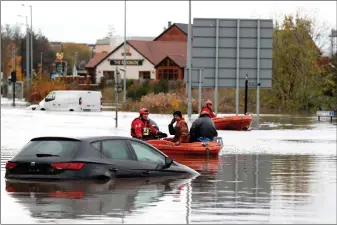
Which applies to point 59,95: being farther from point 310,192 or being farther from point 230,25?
point 310,192

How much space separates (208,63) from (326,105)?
29180 mm

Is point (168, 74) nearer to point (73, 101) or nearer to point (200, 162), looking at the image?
point (73, 101)

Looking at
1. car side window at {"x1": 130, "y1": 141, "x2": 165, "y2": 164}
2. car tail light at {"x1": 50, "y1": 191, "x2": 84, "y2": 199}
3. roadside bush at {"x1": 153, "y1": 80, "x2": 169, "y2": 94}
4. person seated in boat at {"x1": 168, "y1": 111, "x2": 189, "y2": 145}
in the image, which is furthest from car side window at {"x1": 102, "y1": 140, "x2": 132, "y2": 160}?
roadside bush at {"x1": 153, "y1": 80, "x2": 169, "y2": 94}

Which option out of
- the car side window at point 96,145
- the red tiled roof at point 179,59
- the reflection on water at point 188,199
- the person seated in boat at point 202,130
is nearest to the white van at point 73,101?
the person seated in boat at point 202,130

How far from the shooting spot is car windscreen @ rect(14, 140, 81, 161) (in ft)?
60.1

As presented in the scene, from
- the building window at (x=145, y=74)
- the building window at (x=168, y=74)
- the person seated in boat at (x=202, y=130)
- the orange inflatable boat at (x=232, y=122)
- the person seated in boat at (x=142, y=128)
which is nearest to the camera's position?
the person seated in boat at (x=142, y=128)

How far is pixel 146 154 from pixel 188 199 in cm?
337

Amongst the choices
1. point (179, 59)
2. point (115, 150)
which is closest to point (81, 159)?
point (115, 150)

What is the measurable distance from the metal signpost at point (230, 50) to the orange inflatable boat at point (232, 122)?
8.86 metres

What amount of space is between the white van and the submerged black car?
175 ft

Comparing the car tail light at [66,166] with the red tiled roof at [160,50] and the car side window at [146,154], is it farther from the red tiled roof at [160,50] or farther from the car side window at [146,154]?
the red tiled roof at [160,50]

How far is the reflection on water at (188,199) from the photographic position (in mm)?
14094

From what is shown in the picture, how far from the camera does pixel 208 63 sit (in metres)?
54.4

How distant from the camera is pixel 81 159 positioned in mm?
18344
